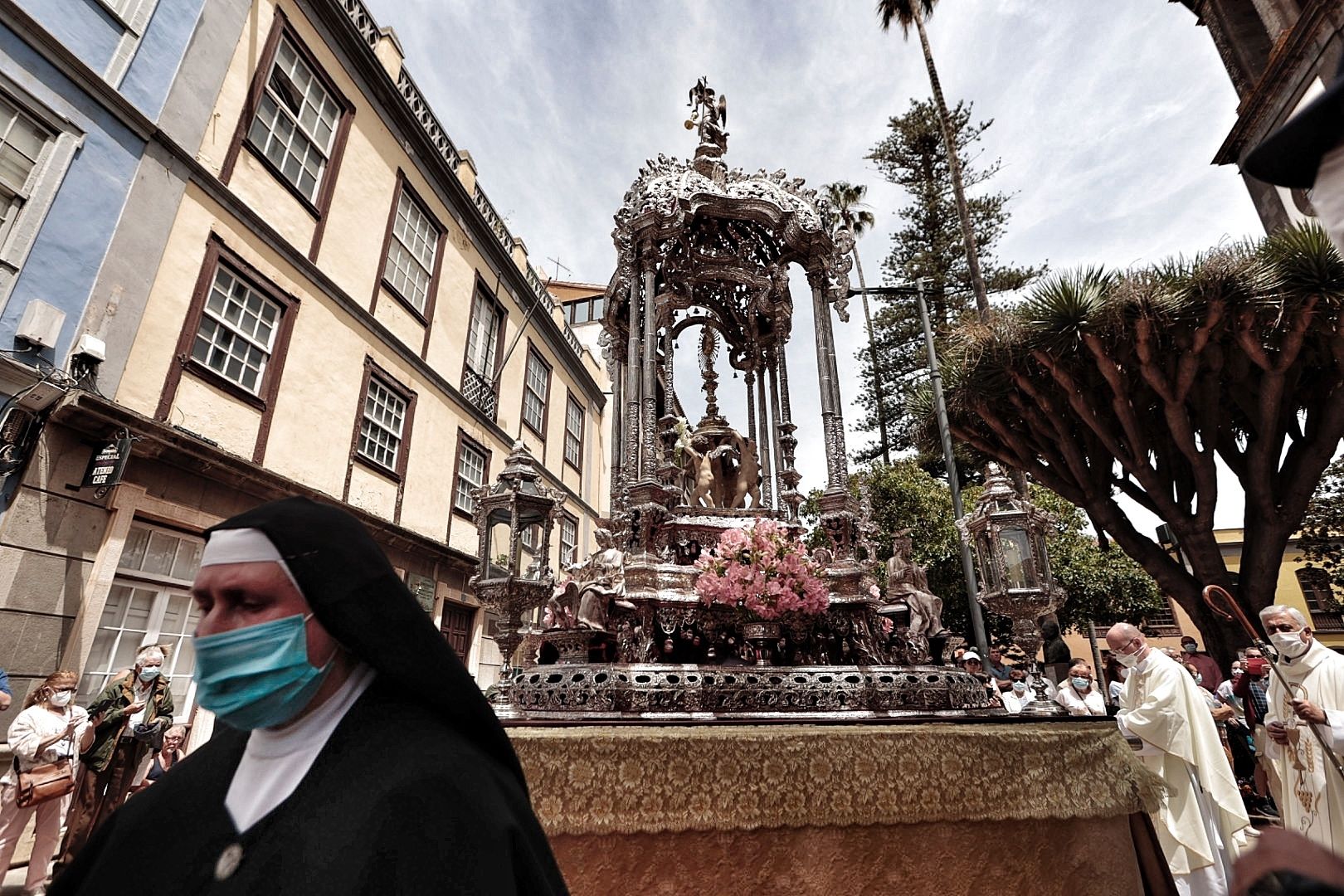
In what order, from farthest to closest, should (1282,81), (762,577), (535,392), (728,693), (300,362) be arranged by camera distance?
(535,392), (1282,81), (300,362), (762,577), (728,693)

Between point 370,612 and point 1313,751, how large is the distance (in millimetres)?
6706

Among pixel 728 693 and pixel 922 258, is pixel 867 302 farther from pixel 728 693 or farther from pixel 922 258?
pixel 728 693

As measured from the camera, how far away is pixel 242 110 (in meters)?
9.03

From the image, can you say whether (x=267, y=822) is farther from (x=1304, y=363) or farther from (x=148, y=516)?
(x=1304, y=363)

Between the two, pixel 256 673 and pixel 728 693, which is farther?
pixel 728 693

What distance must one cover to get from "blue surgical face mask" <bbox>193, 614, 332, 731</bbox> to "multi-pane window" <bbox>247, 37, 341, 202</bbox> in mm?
10791

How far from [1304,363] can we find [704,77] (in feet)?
36.3

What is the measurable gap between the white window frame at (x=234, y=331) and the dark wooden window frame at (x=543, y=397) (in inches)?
300

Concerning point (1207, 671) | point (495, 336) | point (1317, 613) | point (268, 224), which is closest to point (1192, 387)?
point (1207, 671)

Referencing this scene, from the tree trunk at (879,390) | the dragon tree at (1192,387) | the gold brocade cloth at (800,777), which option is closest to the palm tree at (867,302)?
the tree trunk at (879,390)

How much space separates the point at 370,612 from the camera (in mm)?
1316

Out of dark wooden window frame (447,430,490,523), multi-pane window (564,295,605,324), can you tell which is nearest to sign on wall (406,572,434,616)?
dark wooden window frame (447,430,490,523)

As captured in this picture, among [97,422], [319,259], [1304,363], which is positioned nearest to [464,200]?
[319,259]

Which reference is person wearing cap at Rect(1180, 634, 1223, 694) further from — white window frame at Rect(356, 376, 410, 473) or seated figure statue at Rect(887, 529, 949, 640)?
white window frame at Rect(356, 376, 410, 473)
